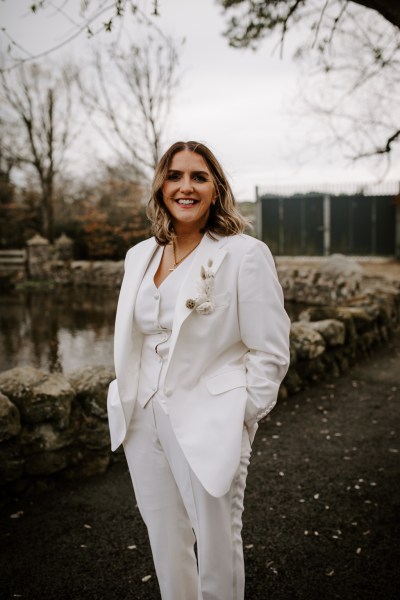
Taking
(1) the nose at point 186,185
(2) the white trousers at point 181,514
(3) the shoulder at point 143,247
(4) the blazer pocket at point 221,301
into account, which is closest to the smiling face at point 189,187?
(1) the nose at point 186,185

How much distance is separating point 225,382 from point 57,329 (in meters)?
8.27

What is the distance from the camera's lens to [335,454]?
14.1ft

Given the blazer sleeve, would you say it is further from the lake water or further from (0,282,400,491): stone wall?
the lake water

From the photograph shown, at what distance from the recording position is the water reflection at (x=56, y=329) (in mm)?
7363

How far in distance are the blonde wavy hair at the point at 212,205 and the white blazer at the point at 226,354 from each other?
121 millimetres

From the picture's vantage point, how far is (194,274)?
1.93 m

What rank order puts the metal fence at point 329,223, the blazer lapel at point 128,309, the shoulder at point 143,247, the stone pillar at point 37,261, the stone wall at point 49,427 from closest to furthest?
1. the blazer lapel at point 128,309
2. the shoulder at point 143,247
3. the stone wall at point 49,427
4. the metal fence at point 329,223
5. the stone pillar at point 37,261

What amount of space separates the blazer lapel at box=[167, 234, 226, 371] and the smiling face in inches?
5.1

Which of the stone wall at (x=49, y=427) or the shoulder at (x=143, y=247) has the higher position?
the shoulder at (x=143, y=247)

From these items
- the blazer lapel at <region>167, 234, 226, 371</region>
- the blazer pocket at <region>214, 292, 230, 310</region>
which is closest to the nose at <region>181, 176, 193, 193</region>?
the blazer lapel at <region>167, 234, 226, 371</region>

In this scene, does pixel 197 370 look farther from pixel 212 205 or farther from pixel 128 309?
pixel 212 205

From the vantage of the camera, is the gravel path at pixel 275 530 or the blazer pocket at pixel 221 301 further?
the gravel path at pixel 275 530

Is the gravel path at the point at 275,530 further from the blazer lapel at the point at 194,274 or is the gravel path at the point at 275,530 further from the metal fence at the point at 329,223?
the metal fence at the point at 329,223

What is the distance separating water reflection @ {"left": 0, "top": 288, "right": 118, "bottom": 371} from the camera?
7.36m
